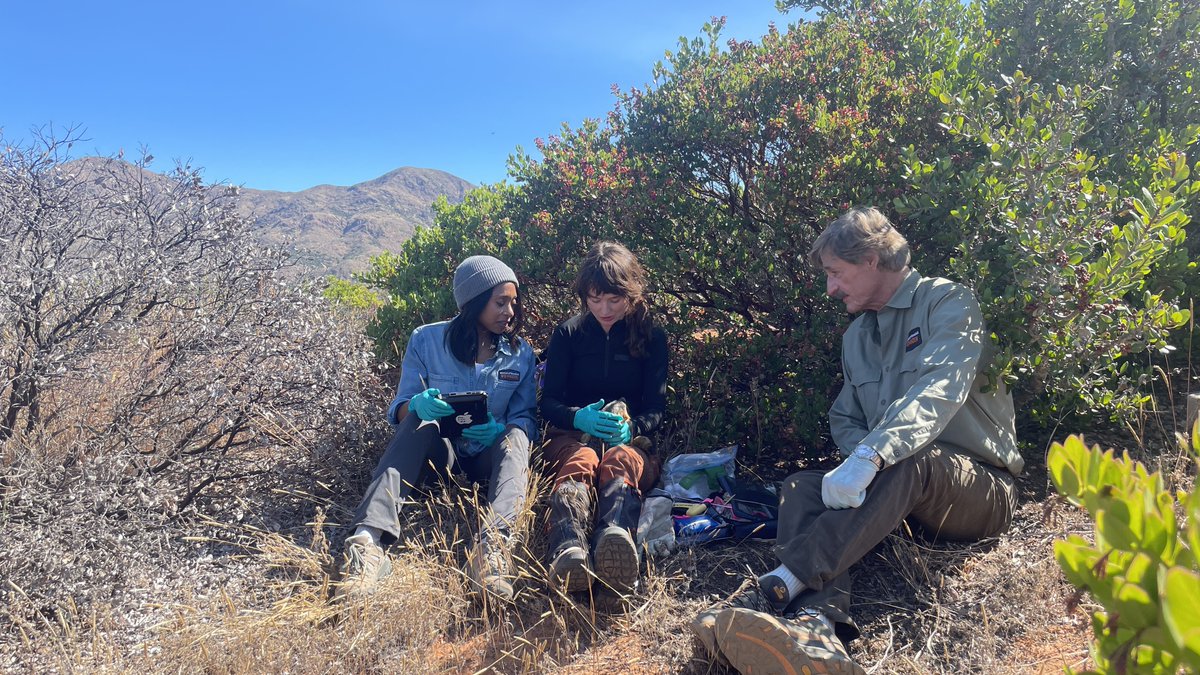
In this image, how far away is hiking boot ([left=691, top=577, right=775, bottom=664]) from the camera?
214 centimetres

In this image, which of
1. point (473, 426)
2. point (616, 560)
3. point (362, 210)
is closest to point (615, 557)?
point (616, 560)

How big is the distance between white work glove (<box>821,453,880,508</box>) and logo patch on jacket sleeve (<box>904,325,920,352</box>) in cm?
59

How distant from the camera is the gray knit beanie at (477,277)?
3361 millimetres

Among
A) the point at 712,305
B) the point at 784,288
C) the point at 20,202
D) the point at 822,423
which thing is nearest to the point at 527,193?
the point at 712,305

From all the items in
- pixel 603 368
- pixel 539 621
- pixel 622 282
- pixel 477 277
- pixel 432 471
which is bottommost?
pixel 539 621

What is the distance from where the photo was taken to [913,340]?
8.68 feet

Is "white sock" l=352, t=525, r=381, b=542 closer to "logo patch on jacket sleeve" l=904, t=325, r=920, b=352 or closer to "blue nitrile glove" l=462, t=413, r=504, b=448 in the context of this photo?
"blue nitrile glove" l=462, t=413, r=504, b=448

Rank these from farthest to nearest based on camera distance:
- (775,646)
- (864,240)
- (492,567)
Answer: (864,240) < (492,567) < (775,646)

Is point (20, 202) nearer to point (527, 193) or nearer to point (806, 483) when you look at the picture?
point (527, 193)

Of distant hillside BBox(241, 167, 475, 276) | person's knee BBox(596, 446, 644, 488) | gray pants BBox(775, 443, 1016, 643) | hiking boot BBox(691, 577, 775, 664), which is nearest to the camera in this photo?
hiking boot BBox(691, 577, 775, 664)

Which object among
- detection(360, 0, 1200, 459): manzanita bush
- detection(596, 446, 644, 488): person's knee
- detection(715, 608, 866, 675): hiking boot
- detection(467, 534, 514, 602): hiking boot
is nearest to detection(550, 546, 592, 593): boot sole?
detection(467, 534, 514, 602): hiking boot

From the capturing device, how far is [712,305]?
151 inches

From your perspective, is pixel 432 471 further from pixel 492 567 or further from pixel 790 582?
pixel 790 582

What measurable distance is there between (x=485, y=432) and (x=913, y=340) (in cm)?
182
